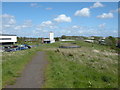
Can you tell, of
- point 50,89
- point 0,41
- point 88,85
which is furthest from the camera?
point 0,41

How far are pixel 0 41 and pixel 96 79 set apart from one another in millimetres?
66434

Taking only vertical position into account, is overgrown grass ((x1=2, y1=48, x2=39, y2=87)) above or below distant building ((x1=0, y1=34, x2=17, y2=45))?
below

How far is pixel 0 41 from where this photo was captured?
230 ft

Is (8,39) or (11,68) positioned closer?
(11,68)

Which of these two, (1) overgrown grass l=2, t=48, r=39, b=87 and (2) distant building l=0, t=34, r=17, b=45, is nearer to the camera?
(1) overgrown grass l=2, t=48, r=39, b=87

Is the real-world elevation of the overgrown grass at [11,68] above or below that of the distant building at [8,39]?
below

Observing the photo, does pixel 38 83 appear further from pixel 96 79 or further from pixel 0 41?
pixel 0 41

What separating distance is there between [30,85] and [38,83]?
477mm

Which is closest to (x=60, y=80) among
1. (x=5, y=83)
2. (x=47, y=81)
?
(x=47, y=81)

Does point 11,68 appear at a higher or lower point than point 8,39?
lower

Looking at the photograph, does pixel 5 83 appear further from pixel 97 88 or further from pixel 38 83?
pixel 97 88

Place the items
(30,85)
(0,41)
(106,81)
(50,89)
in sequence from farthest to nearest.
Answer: (0,41)
(106,81)
(30,85)
(50,89)

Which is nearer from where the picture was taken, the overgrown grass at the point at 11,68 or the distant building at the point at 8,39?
the overgrown grass at the point at 11,68

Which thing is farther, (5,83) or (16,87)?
(5,83)
